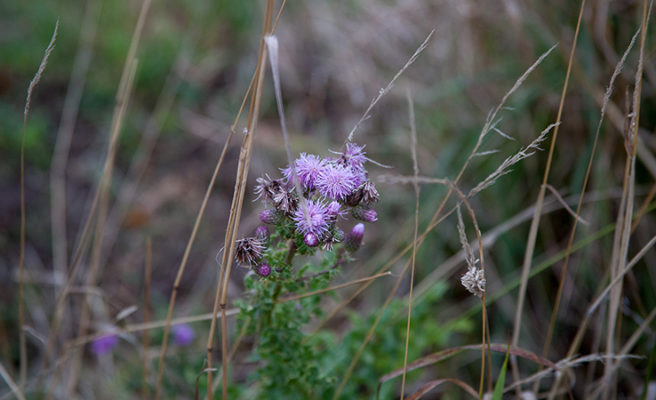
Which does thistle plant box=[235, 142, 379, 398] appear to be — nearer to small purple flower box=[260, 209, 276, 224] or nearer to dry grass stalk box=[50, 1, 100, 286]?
small purple flower box=[260, 209, 276, 224]

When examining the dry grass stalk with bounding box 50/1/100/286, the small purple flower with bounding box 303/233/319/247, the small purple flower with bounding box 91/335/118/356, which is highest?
the small purple flower with bounding box 303/233/319/247

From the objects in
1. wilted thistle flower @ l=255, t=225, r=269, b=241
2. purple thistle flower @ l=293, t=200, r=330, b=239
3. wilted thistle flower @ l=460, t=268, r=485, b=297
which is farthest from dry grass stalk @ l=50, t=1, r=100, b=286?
wilted thistle flower @ l=460, t=268, r=485, b=297

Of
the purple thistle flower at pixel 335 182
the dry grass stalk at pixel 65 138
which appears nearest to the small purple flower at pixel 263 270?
the purple thistle flower at pixel 335 182

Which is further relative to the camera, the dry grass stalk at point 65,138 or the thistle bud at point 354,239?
the dry grass stalk at point 65,138

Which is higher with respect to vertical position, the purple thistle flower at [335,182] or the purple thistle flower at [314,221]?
the purple thistle flower at [335,182]

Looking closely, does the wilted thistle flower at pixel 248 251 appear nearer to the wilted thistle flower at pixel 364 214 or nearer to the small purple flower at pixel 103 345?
the wilted thistle flower at pixel 364 214

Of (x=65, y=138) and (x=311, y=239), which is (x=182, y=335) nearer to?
(x=311, y=239)

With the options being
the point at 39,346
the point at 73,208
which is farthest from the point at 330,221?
the point at 73,208
